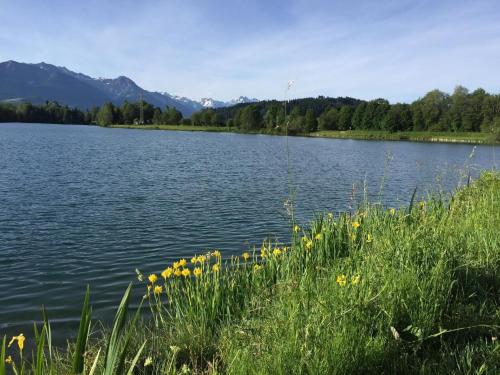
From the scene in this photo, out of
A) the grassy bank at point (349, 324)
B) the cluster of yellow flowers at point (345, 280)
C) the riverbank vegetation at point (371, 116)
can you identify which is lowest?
the grassy bank at point (349, 324)

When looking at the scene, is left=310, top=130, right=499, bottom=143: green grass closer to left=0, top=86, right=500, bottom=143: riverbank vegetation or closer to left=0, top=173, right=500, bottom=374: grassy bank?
left=0, top=86, right=500, bottom=143: riverbank vegetation

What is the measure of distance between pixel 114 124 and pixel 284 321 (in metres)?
198

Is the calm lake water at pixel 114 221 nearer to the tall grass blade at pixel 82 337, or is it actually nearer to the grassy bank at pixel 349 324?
the grassy bank at pixel 349 324

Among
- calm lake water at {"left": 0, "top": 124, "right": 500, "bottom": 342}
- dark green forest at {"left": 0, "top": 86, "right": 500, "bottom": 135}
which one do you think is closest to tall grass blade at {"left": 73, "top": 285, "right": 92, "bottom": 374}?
calm lake water at {"left": 0, "top": 124, "right": 500, "bottom": 342}

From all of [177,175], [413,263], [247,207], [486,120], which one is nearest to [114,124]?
[486,120]

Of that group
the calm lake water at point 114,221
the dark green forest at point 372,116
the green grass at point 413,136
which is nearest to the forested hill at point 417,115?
the dark green forest at point 372,116

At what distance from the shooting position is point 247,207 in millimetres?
20344

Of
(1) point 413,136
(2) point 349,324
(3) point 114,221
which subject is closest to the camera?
(2) point 349,324

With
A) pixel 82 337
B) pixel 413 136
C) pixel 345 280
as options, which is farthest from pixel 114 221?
pixel 413 136

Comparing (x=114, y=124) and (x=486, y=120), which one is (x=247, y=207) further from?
(x=114, y=124)

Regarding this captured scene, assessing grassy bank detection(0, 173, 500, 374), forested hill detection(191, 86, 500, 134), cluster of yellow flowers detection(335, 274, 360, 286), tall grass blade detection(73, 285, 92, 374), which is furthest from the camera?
forested hill detection(191, 86, 500, 134)

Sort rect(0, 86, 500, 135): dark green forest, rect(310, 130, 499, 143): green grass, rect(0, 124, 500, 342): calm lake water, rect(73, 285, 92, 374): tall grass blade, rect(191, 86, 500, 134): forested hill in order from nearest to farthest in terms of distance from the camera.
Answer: rect(73, 285, 92, 374): tall grass blade < rect(0, 124, 500, 342): calm lake water < rect(310, 130, 499, 143): green grass < rect(191, 86, 500, 134): forested hill < rect(0, 86, 500, 135): dark green forest

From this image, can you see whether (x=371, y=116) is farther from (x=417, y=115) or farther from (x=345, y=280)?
(x=345, y=280)

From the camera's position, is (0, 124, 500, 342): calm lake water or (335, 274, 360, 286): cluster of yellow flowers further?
(0, 124, 500, 342): calm lake water
